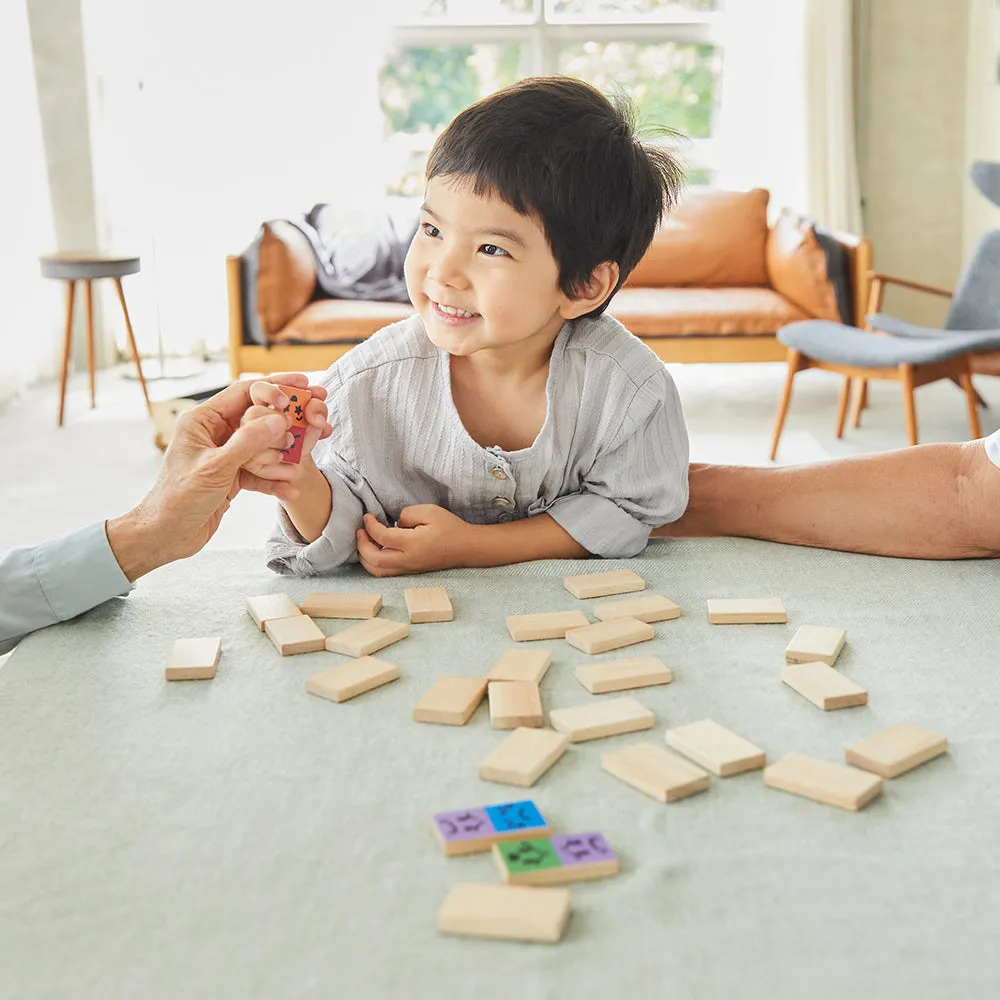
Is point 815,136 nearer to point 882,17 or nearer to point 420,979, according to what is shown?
point 882,17

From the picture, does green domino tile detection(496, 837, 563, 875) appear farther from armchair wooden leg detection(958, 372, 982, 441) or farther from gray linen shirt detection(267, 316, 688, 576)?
armchair wooden leg detection(958, 372, 982, 441)

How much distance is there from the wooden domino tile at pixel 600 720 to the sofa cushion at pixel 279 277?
364 centimetres

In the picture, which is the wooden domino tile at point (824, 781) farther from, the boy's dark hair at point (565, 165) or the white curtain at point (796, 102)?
the white curtain at point (796, 102)

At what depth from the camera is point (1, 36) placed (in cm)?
513

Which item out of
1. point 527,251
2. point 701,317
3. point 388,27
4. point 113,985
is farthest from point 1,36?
point 113,985

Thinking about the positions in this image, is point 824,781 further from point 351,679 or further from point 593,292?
point 593,292

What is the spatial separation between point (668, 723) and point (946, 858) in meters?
0.31

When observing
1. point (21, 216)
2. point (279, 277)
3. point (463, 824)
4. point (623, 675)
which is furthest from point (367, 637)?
point (21, 216)

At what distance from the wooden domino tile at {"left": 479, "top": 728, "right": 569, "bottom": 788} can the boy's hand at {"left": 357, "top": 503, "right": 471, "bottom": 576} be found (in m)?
0.51

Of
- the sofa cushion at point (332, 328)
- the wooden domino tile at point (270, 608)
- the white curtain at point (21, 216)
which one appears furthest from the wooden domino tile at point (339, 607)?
the white curtain at point (21, 216)

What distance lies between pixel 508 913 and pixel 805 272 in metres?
4.26

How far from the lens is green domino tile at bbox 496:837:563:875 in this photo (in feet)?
3.02

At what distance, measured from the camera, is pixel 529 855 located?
93 centimetres

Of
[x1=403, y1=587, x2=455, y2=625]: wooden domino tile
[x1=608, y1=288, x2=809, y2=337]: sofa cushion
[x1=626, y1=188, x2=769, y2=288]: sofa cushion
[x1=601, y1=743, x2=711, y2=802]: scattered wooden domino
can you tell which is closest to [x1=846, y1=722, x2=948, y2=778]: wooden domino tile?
[x1=601, y1=743, x2=711, y2=802]: scattered wooden domino
